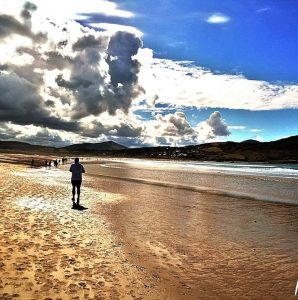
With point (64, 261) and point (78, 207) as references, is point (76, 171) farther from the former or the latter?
point (64, 261)

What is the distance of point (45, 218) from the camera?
16.2 metres

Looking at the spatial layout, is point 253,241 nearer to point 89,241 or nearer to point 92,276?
point 89,241

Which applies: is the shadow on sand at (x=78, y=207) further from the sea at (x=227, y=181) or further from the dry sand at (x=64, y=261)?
the sea at (x=227, y=181)

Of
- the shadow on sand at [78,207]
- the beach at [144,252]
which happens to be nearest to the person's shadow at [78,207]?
the shadow on sand at [78,207]

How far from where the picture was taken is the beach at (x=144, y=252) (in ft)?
28.1

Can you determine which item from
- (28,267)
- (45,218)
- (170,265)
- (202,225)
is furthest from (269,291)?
(45,218)

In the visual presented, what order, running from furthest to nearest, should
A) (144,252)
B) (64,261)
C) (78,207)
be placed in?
(78,207) → (144,252) → (64,261)

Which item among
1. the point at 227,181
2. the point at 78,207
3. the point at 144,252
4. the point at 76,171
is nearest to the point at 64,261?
the point at 144,252

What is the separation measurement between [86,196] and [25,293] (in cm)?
1749

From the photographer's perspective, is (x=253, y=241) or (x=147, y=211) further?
(x=147, y=211)

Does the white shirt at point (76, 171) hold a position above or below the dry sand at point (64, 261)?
above

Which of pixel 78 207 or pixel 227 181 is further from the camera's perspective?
pixel 227 181

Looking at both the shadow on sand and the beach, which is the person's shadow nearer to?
the shadow on sand

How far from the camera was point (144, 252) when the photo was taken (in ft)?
38.7
